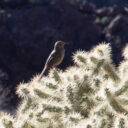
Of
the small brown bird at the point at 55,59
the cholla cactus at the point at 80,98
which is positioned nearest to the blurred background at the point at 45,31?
the small brown bird at the point at 55,59

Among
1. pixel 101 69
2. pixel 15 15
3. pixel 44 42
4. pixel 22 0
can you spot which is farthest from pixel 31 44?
pixel 101 69

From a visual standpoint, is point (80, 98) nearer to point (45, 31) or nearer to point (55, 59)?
point (55, 59)

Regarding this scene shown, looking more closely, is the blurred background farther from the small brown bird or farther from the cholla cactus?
the cholla cactus

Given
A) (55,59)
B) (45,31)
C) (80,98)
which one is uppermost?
(80,98)

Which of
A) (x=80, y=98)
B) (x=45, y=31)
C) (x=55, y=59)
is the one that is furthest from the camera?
(x=45, y=31)

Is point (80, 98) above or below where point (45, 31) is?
above

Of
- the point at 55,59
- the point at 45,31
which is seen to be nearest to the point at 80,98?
the point at 55,59

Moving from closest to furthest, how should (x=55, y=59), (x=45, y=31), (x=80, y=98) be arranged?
1. (x=80, y=98)
2. (x=55, y=59)
3. (x=45, y=31)

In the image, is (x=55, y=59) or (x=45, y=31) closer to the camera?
(x=55, y=59)
